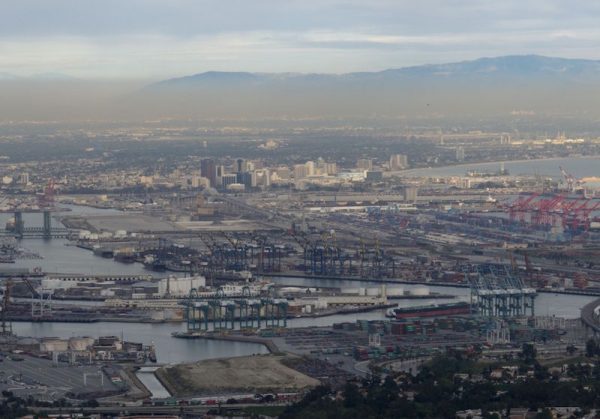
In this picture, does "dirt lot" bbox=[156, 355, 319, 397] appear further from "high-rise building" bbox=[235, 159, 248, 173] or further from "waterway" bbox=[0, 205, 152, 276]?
"high-rise building" bbox=[235, 159, 248, 173]

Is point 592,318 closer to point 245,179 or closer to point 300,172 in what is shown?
point 245,179

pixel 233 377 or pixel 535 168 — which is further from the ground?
pixel 233 377

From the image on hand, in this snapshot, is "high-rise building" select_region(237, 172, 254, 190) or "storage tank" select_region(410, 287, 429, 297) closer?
"storage tank" select_region(410, 287, 429, 297)

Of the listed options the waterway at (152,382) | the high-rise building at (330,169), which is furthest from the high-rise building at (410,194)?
the waterway at (152,382)

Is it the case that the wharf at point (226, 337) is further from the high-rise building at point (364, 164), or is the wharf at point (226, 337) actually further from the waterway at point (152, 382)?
the high-rise building at point (364, 164)

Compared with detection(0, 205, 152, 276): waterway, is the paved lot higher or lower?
higher

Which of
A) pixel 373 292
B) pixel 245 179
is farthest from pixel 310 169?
pixel 373 292

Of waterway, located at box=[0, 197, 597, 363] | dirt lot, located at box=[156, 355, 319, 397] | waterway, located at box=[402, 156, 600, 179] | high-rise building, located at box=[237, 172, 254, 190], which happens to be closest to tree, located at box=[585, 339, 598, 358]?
dirt lot, located at box=[156, 355, 319, 397]
